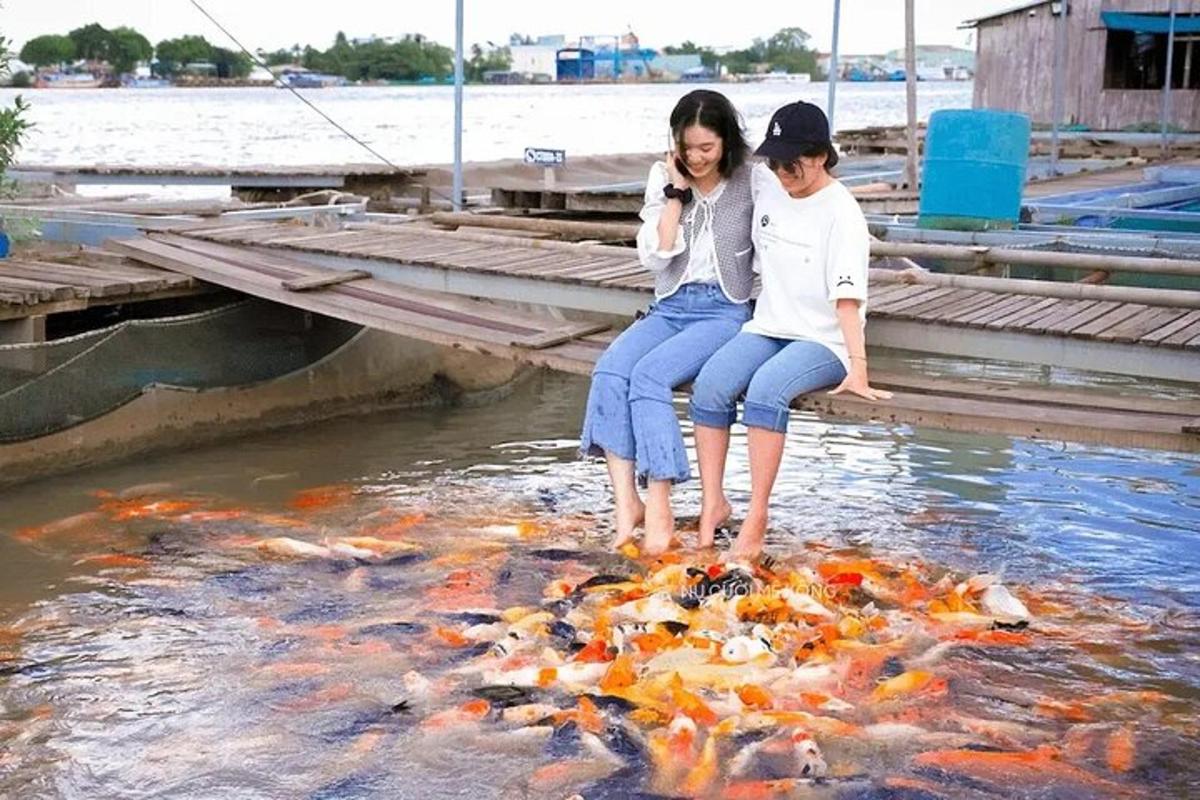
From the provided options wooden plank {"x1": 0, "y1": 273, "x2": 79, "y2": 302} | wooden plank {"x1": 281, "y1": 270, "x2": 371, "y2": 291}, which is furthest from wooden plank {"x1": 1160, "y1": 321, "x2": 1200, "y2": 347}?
wooden plank {"x1": 0, "y1": 273, "x2": 79, "y2": 302}

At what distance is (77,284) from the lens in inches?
411

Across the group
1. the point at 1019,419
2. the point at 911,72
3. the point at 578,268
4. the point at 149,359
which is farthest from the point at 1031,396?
the point at 911,72

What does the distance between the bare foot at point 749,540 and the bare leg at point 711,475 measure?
23 cm

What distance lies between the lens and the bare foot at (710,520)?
804 cm

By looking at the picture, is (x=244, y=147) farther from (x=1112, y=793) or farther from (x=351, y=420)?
(x=1112, y=793)

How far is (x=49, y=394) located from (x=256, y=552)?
239 cm

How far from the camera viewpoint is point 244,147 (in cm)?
5512

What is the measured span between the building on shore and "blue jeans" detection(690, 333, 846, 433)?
24.9 metres

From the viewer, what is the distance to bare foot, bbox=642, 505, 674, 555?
7949 millimetres

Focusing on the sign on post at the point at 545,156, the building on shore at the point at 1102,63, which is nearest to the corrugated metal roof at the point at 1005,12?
the building on shore at the point at 1102,63

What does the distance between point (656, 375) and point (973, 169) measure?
643 cm

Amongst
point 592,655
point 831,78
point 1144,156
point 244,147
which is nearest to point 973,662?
point 592,655

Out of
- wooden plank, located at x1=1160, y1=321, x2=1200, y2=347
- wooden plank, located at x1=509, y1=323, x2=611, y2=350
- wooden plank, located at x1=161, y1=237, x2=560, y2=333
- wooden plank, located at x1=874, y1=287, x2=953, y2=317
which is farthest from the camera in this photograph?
wooden plank, located at x1=161, y1=237, x2=560, y2=333

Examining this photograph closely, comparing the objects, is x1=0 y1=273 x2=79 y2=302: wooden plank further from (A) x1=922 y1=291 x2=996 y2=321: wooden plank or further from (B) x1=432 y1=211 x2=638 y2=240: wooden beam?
(A) x1=922 y1=291 x2=996 y2=321: wooden plank
